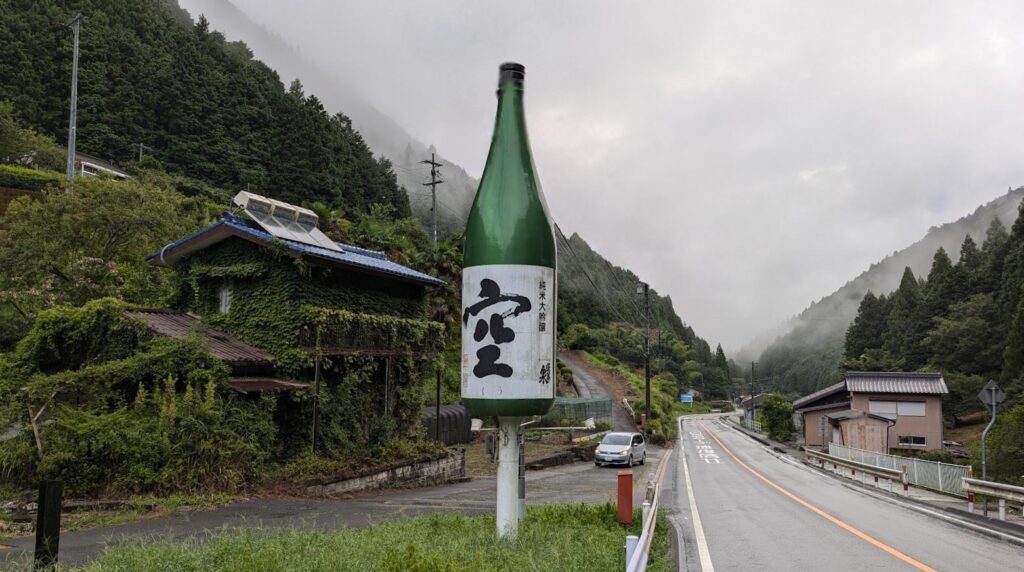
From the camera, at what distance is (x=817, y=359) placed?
15700cm

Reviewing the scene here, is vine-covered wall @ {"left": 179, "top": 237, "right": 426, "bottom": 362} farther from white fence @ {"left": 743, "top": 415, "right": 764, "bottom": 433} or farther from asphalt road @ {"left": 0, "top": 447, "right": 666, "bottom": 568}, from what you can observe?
white fence @ {"left": 743, "top": 415, "right": 764, "bottom": 433}

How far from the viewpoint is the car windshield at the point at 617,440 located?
96.7 ft

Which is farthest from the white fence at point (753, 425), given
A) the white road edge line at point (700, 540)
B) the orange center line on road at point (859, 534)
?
the white road edge line at point (700, 540)

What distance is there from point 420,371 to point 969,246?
2986 inches

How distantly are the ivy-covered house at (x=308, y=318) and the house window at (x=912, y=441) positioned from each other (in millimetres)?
34968

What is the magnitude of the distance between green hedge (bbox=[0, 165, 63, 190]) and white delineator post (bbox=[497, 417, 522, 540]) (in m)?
42.1

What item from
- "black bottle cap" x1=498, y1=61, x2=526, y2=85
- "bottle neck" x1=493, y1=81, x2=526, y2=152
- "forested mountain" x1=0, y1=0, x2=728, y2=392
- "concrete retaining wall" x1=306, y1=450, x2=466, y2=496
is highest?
"forested mountain" x1=0, y1=0, x2=728, y2=392

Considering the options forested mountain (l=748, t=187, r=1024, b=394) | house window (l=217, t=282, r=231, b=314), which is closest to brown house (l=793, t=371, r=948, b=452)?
house window (l=217, t=282, r=231, b=314)

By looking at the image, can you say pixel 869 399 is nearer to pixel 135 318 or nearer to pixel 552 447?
pixel 552 447

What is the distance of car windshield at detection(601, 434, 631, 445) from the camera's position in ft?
96.7

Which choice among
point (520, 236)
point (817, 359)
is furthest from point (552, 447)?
point (817, 359)

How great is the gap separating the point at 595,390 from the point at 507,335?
53.9 meters

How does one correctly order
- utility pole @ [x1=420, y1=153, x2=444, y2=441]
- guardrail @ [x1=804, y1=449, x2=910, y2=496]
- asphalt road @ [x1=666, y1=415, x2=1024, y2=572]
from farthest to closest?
utility pole @ [x1=420, y1=153, x2=444, y2=441]
guardrail @ [x1=804, y1=449, x2=910, y2=496]
asphalt road @ [x1=666, y1=415, x2=1024, y2=572]

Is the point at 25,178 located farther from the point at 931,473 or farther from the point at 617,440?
the point at 931,473
